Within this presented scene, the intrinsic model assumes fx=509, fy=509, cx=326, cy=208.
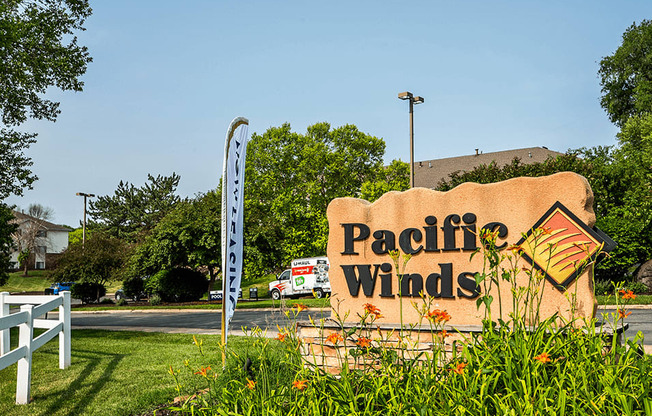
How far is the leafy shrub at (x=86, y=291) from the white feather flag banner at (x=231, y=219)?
2718 cm

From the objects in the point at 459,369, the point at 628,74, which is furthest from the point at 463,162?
the point at 459,369

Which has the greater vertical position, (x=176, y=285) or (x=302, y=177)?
(x=302, y=177)

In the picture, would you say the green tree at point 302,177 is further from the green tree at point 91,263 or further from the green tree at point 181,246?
the green tree at point 91,263

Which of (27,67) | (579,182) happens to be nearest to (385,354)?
(579,182)

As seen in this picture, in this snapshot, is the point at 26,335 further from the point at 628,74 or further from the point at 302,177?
the point at 628,74

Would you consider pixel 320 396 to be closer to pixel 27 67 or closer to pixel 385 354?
pixel 385 354

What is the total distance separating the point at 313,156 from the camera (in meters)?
33.1

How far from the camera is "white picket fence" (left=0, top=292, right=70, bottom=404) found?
5145 mm

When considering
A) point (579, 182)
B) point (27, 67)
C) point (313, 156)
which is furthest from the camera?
point (313, 156)

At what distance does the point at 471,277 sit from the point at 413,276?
0.69 meters

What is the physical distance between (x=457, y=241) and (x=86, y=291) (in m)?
29.5

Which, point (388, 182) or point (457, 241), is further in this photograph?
point (388, 182)

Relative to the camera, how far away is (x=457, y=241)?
594 centimetres

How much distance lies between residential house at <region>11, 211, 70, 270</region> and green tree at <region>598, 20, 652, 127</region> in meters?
55.1
